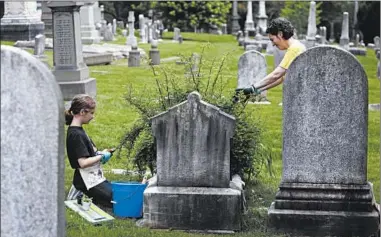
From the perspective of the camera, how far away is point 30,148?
4340 millimetres

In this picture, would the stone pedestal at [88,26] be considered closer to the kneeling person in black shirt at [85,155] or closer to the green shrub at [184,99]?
the green shrub at [184,99]

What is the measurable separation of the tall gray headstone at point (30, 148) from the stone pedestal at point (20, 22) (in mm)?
27035

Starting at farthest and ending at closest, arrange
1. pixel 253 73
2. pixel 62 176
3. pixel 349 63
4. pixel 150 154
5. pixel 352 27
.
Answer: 1. pixel 352 27
2. pixel 253 73
3. pixel 150 154
4. pixel 349 63
5. pixel 62 176

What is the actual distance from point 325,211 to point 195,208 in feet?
3.77

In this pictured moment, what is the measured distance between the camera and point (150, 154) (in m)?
8.09

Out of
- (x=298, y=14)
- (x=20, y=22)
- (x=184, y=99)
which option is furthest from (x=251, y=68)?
(x=298, y=14)

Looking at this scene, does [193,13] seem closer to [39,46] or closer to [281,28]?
[39,46]

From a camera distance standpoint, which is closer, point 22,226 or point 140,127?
point 22,226

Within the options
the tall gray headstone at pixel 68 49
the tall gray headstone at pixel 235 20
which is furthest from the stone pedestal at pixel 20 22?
the tall gray headstone at pixel 235 20

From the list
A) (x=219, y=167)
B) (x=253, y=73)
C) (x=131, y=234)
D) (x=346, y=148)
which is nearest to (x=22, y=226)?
(x=131, y=234)

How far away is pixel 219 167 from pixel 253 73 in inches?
360

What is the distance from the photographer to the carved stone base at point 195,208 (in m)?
7.14

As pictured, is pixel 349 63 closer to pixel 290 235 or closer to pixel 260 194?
pixel 290 235

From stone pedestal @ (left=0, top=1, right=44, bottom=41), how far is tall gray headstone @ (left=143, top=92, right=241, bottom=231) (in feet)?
80.4
